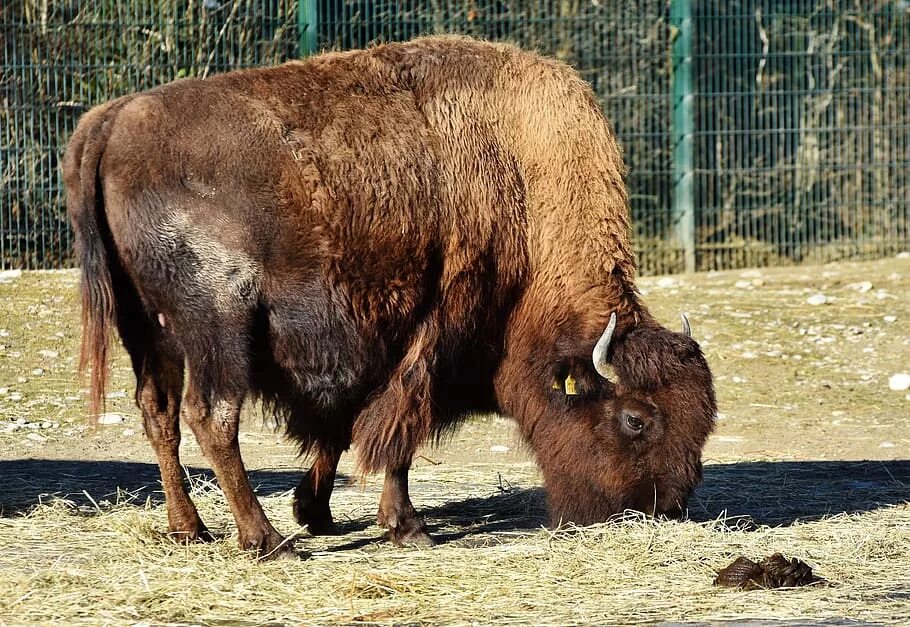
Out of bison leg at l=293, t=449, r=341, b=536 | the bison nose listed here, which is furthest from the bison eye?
bison leg at l=293, t=449, r=341, b=536

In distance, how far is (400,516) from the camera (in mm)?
5836

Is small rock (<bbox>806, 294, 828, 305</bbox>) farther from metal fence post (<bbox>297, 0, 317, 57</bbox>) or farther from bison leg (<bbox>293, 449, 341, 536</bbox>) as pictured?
Result: bison leg (<bbox>293, 449, 341, 536</bbox>)

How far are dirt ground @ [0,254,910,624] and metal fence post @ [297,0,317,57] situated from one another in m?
2.84

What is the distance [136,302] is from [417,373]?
1.18 m

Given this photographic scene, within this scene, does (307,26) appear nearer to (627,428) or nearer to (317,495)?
(317,495)

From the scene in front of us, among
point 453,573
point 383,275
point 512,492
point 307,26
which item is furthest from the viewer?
point 307,26

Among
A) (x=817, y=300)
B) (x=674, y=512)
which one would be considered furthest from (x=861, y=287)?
(x=674, y=512)

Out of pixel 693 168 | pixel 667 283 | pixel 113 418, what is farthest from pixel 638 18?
pixel 113 418

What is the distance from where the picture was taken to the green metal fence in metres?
11.5

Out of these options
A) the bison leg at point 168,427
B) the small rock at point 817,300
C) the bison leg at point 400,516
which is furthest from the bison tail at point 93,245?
the small rock at point 817,300

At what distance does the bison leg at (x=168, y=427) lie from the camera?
5633mm

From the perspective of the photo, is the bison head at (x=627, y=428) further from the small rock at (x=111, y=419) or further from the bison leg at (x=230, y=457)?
the small rock at (x=111, y=419)

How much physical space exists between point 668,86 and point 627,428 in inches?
303

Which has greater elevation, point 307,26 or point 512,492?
point 307,26
